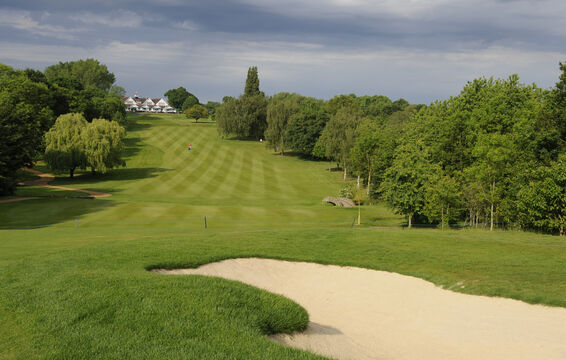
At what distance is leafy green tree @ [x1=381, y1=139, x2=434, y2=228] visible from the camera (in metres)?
33.8

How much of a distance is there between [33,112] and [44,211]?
42824mm

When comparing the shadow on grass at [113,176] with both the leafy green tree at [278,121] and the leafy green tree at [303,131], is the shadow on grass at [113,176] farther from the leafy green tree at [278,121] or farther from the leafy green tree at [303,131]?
the leafy green tree at [303,131]

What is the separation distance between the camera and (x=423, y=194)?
1328 inches

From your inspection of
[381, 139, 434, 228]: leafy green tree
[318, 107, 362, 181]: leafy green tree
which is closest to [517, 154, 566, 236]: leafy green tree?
[381, 139, 434, 228]: leafy green tree

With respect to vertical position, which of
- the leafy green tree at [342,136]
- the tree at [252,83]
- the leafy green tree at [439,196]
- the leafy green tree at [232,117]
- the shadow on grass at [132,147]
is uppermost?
the tree at [252,83]

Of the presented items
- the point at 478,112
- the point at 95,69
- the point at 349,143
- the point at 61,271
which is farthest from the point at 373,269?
the point at 95,69

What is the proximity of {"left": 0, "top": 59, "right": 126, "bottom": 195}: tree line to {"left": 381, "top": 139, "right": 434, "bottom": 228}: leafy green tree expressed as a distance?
42678mm

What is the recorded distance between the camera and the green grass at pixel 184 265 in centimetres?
807

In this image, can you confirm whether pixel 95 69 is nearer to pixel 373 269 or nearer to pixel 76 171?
pixel 76 171

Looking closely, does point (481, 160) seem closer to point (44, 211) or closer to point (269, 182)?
point (269, 182)

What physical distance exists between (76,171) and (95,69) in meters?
140

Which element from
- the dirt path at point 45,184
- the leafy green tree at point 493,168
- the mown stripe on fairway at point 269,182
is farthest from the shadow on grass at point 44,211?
the leafy green tree at point 493,168

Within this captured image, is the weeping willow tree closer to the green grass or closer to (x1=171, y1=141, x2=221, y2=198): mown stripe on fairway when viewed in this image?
(x1=171, y1=141, x2=221, y2=198): mown stripe on fairway

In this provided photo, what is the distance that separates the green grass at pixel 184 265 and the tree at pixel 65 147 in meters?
22.1
